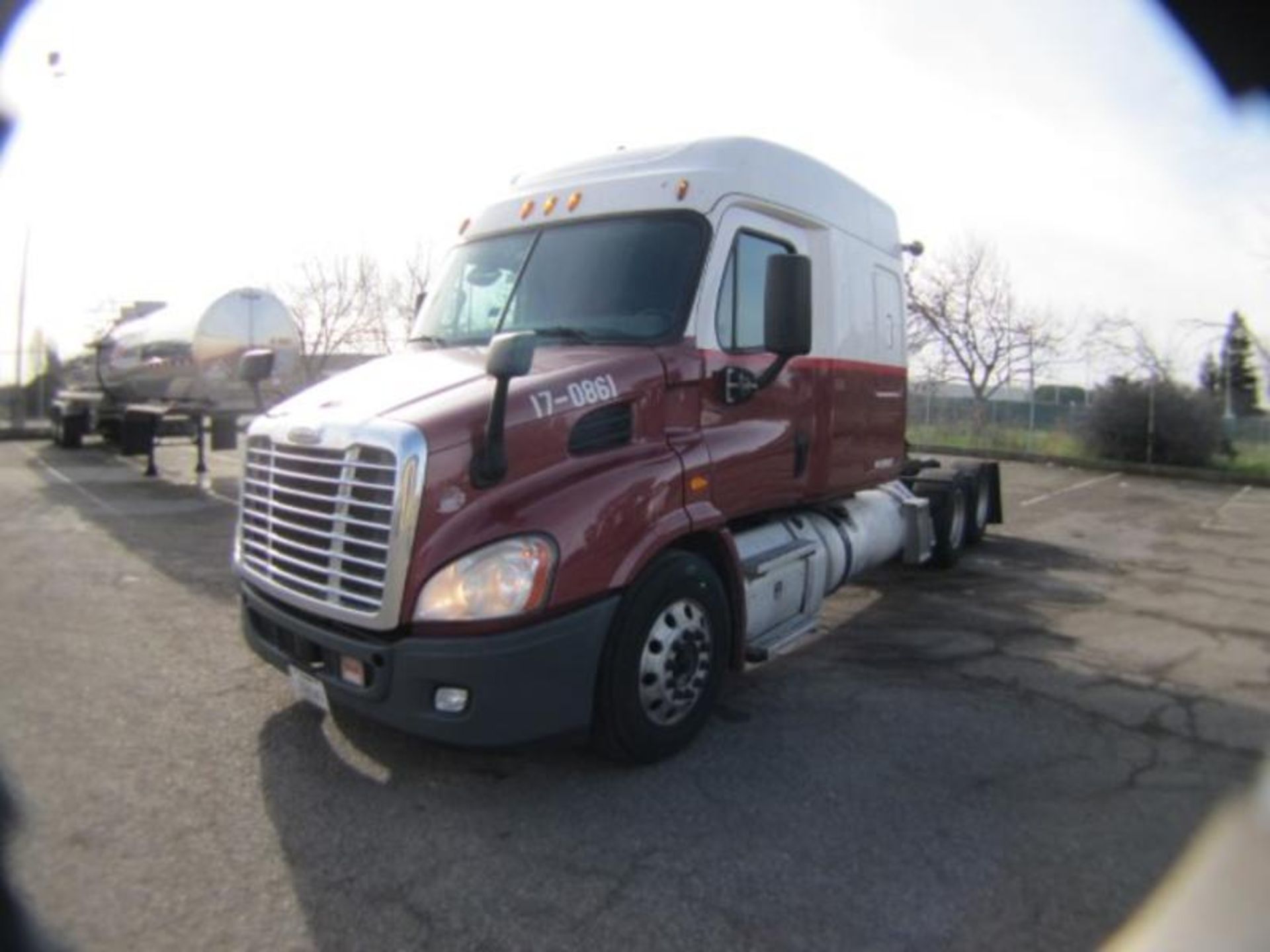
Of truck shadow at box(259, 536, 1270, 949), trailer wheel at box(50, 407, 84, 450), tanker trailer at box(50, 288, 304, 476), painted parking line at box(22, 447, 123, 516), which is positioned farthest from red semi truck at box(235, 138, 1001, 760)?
trailer wheel at box(50, 407, 84, 450)

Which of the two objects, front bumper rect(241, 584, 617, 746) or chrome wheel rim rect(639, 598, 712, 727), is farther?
chrome wheel rim rect(639, 598, 712, 727)

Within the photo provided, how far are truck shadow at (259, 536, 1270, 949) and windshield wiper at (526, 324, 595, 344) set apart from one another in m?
2.05

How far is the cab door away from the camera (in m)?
4.64

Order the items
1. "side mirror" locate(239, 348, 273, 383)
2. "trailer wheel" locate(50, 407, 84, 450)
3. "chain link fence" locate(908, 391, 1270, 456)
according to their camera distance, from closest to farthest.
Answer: "side mirror" locate(239, 348, 273, 383) < "trailer wheel" locate(50, 407, 84, 450) < "chain link fence" locate(908, 391, 1270, 456)

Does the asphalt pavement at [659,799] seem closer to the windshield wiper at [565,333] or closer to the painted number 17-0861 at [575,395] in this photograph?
the painted number 17-0861 at [575,395]

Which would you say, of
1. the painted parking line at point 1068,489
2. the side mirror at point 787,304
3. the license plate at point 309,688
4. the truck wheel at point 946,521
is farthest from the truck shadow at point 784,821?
the painted parking line at point 1068,489

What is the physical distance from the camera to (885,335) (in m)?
6.92

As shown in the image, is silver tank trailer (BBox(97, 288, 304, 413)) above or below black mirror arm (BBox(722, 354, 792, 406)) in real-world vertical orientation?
above

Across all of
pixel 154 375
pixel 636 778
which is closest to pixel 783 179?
pixel 636 778

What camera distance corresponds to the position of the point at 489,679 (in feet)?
11.5

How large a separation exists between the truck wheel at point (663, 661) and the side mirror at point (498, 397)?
811 millimetres

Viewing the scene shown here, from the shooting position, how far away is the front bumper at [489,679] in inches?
138

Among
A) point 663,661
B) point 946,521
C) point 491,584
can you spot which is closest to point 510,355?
point 491,584

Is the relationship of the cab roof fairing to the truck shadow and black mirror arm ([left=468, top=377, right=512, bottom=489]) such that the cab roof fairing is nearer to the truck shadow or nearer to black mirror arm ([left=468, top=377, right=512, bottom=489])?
black mirror arm ([left=468, top=377, right=512, bottom=489])
